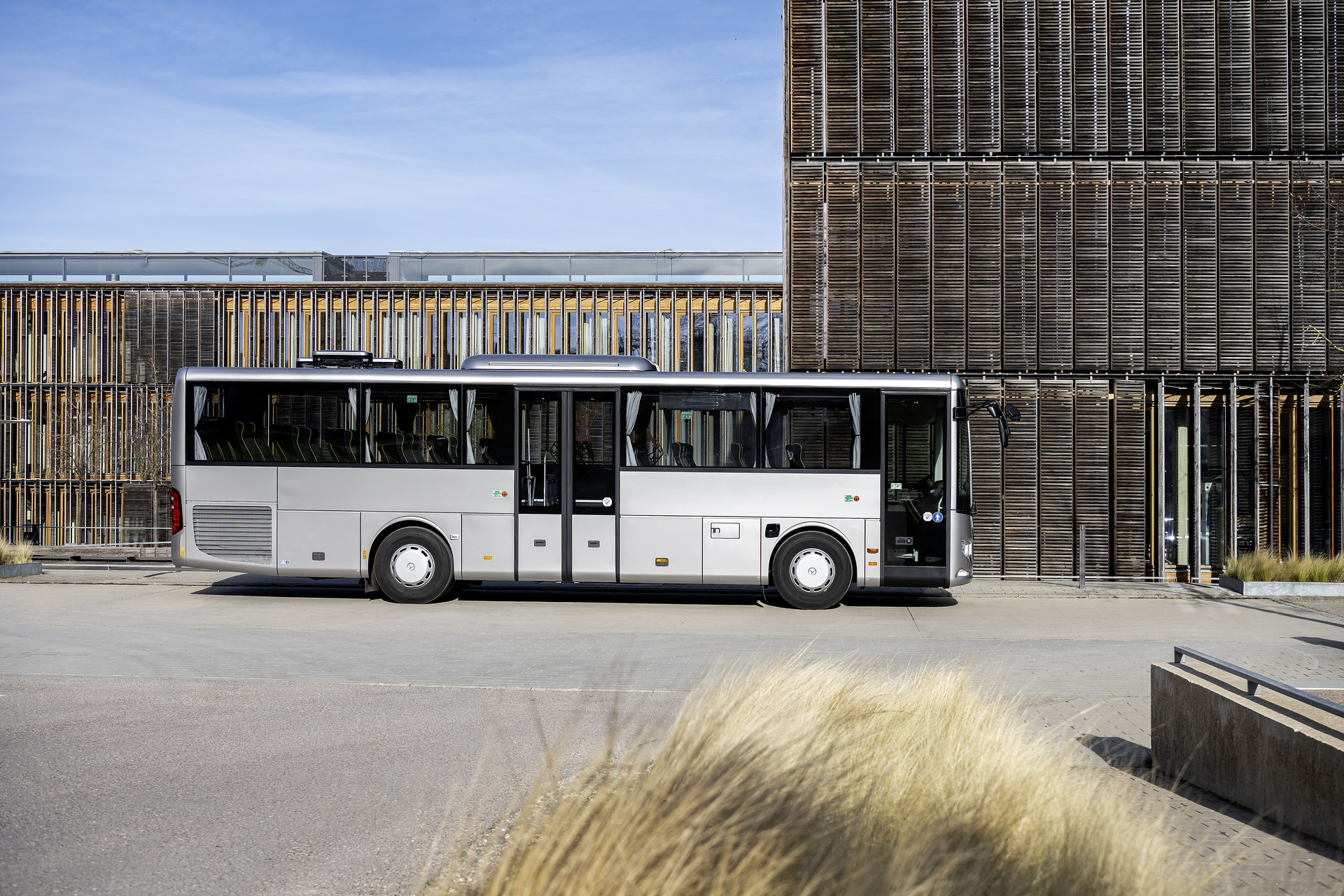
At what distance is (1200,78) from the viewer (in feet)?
63.1

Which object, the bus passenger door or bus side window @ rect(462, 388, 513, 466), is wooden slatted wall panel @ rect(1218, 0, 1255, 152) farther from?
bus side window @ rect(462, 388, 513, 466)

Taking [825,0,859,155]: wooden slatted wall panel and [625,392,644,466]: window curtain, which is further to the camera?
[825,0,859,155]: wooden slatted wall panel

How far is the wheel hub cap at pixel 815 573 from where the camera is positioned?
14.4m

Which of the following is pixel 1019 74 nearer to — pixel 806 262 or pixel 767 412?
pixel 806 262

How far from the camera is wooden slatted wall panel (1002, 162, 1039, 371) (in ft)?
63.3

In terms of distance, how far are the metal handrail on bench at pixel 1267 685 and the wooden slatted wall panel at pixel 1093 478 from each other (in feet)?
42.2

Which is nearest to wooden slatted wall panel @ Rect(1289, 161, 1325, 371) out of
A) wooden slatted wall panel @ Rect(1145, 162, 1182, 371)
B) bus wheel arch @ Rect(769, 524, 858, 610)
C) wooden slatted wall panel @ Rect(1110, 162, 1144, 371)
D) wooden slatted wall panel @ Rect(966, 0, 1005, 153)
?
wooden slatted wall panel @ Rect(1145, 162, 1182, 371)

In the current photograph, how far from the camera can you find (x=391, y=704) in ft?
26.0

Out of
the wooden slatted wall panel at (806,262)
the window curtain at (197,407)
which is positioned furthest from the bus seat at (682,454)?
the window curtain at (197,407)

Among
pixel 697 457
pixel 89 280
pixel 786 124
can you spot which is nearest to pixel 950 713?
pixel 697 457

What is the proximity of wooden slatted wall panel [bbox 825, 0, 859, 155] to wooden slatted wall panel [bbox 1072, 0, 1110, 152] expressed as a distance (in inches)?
146

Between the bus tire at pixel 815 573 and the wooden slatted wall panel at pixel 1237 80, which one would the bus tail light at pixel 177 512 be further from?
the wooden slatted wall panel at pixel 1237 80

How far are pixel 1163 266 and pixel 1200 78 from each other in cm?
328

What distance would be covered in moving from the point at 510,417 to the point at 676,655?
5649 mm
